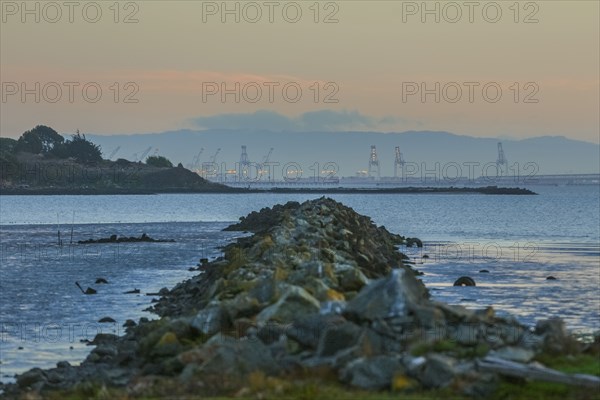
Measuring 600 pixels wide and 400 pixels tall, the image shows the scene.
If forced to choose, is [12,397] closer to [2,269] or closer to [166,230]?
[2,269]

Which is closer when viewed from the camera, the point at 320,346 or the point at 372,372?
the point at 372,372

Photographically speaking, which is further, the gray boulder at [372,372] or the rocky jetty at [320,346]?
the rocky jetty at [320,346]

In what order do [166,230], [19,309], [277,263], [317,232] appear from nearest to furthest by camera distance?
[277,263], [19,309], [317,232], [166,230]

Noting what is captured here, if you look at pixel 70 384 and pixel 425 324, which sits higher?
pixel 425 324

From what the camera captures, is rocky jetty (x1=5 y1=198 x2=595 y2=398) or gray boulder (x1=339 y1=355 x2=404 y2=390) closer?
gray boulder (x1=339 y1=355 x2=404 y2=390)

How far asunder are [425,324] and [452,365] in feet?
5.50

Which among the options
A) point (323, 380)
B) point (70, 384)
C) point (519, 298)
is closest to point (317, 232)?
point (519, 298)

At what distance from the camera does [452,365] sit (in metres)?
11.5

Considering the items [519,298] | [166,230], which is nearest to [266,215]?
[166,230]

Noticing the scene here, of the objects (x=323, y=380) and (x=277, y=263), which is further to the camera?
(x=277, y=263)

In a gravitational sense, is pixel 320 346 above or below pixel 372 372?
above

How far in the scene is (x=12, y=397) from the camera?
45.4 feet

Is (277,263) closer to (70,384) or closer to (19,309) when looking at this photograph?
(19,309)

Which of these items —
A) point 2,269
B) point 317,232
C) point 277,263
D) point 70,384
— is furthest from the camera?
point 2,269
